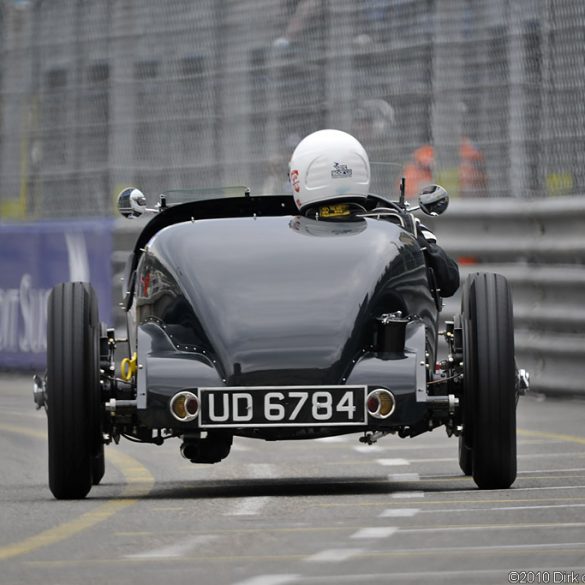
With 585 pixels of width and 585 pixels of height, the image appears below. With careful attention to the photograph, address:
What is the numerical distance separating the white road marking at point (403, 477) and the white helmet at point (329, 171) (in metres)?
1.32

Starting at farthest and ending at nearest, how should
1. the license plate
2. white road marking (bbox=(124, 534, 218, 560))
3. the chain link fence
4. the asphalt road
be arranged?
1. the chain link fence
2. the license plate
3. white road marking (bbox=(124, 534, 218, 560))
4. the asphalt road

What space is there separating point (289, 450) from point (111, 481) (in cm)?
217

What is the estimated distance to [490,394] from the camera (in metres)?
8.35

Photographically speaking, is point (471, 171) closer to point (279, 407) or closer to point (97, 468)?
point (97, 468)

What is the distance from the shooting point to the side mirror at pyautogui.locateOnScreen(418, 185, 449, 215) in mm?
9734

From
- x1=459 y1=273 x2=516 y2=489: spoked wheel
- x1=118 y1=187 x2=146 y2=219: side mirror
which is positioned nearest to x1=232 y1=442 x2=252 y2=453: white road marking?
x1=118 y1=187 x2=146 y2=219: side mirror

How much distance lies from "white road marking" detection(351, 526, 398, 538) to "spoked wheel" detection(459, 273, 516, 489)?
1543 millimetres

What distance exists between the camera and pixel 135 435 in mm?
8594

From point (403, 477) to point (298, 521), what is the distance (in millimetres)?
2320

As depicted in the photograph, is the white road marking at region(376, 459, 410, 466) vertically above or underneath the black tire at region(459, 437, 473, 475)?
underneath

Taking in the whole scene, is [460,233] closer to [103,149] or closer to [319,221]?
[103,149]

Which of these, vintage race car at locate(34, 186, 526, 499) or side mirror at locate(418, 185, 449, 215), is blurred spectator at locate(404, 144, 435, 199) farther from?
vintage race car at locate(34, 186, 526, 499)

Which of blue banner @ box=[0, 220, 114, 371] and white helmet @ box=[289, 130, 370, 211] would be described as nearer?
white helmet @ box=[289, 130, 370, 211]

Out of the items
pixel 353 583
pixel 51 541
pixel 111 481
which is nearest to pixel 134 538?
pixel 51 541
